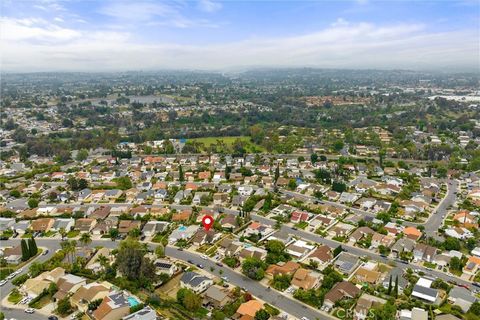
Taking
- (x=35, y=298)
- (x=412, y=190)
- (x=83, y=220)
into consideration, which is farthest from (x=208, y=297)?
(x=412, y=190)

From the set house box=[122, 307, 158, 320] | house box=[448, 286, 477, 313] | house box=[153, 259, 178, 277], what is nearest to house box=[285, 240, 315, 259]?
house box=[153, 259, 178, 277]

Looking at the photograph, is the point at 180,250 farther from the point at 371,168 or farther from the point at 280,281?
the point at 371,168

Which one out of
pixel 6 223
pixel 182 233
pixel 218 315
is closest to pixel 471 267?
pixel 218 315

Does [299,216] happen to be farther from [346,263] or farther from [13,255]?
[13,255]

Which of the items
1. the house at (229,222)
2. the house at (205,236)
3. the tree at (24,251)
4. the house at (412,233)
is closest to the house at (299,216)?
the house at (229,222)

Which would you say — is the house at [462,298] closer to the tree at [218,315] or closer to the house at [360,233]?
the house at [360,233]

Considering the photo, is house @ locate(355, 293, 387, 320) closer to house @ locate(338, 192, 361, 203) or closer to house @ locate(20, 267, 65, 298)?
house @ locate(338, 192, 361, 203)
